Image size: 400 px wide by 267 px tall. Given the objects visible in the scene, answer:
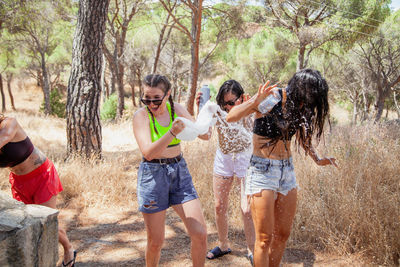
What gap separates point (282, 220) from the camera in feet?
7.14

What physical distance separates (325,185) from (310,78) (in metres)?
2.14

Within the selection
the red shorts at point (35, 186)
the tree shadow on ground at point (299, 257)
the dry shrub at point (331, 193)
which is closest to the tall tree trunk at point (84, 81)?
the dry shrub at point (331, 193)

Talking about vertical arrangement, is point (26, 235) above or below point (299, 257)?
above

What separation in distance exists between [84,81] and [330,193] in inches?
167

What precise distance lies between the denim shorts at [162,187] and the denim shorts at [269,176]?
0.46 meters

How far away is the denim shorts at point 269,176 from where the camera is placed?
2074 millimetres

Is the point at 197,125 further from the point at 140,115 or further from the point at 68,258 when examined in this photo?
the point at 68,258

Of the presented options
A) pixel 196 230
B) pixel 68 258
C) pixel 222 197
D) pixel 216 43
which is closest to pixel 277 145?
pixel 196 230

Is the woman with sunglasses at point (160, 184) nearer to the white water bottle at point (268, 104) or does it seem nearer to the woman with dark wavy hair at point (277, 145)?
the woman with dark wavy hair at point (277, 145)

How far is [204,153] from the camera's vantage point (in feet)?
17.8

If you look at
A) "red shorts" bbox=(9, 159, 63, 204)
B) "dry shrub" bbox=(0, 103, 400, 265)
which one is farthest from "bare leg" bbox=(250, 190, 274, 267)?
"red shorts" bbox=(9, 159, 63, 204)

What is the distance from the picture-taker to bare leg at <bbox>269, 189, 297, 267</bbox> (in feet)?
7.07

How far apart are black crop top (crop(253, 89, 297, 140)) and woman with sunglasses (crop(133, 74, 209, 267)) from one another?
66cm

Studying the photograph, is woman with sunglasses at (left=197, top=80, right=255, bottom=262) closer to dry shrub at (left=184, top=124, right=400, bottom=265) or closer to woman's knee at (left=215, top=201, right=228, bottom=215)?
woman's knee at (left=215, top=201, right=228, bottom=215)
